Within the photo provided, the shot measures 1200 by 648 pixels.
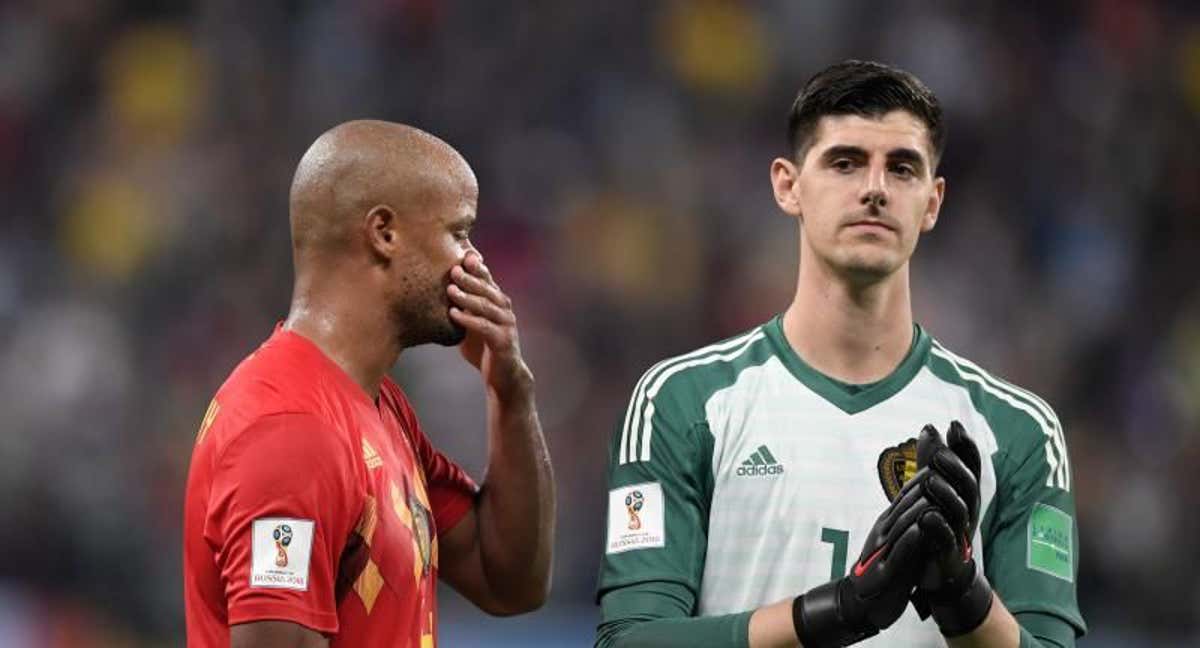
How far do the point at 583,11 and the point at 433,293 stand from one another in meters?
8.85

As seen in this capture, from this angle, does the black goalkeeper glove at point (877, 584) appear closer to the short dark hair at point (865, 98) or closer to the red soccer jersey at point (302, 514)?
the red soccer jersey at point (302, 514)

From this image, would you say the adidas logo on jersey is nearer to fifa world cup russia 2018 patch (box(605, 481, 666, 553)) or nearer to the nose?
fifa world cup russia 2018 patch (box(605, 481, 666, 553))

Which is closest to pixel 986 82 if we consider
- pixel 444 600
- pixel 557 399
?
pixel 557 399

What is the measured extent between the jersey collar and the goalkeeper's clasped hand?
0.52m

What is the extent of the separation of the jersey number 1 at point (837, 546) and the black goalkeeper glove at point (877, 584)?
0.27 m

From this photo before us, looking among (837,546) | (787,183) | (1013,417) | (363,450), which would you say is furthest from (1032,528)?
(363,450)

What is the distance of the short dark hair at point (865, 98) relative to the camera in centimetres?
443

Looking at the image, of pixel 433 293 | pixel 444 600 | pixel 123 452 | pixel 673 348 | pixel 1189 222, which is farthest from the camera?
pixel 1189 222

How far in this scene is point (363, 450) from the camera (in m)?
3.85

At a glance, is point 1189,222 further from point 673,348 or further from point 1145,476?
point 673,348

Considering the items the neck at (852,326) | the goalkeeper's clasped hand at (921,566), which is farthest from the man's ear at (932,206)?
the goalkeeper's clasped hand at (921,566)

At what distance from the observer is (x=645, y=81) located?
41.0 feet

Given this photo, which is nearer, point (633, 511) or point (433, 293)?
point (433, 293)

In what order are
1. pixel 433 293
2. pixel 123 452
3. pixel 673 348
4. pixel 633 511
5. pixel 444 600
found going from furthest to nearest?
pixel 673 348 < pixel 123 452 < pixel 444 600 < pixel 633 511 < pixel 433 293
